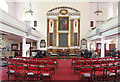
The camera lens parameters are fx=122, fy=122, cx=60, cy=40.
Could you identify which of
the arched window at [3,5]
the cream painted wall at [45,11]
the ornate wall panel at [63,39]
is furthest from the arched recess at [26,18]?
the ornate wall panel at [63,39]

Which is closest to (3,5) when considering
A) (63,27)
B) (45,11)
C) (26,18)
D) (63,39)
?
(26,18)

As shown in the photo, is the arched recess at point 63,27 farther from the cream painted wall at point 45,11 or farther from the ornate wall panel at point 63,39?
the cream painted wall at point 45,11

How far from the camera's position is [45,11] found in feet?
78.1

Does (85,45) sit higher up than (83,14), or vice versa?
(83,14)

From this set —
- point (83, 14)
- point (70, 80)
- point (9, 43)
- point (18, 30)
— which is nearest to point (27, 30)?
point (18, 30)

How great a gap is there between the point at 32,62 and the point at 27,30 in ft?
26.6

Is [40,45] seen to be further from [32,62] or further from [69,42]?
[32,62]

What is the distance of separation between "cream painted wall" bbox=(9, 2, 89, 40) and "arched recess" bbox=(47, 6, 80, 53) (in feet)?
2.50

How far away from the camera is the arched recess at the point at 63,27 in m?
23.5

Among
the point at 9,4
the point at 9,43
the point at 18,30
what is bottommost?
the point at 9,43

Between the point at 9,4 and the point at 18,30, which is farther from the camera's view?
the point at 9,4

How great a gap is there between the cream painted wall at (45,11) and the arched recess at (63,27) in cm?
76

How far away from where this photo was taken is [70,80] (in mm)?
6414

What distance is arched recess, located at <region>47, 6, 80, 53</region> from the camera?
2350 centimetres
